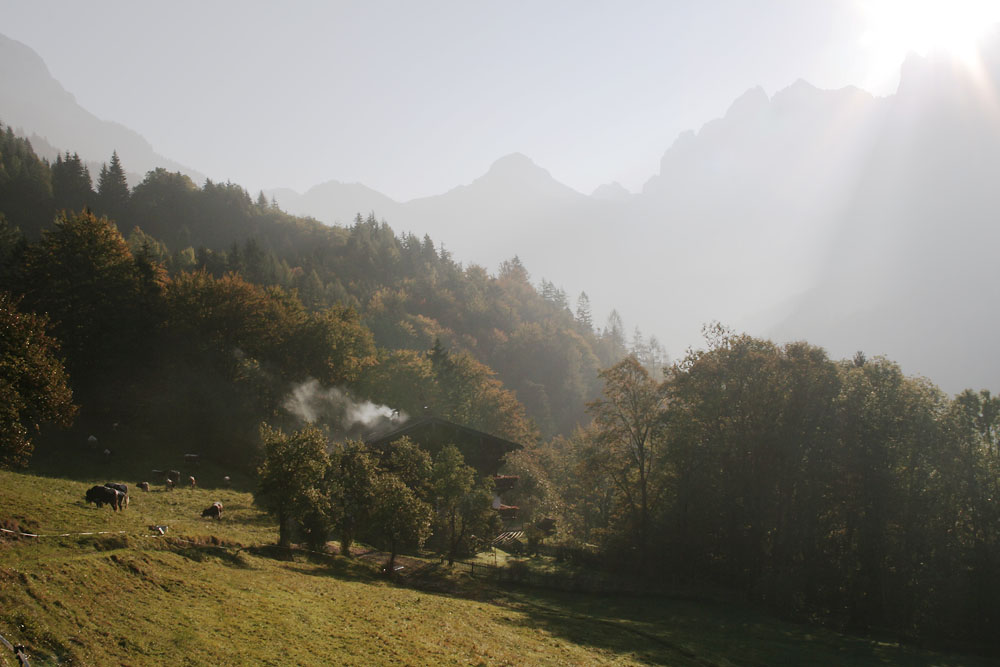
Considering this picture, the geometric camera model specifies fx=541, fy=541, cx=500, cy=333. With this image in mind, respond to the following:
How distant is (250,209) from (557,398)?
297 feet

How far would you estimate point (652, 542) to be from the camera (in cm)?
3841

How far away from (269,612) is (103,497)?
12.4 m

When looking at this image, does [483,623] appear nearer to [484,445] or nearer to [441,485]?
[441,485]

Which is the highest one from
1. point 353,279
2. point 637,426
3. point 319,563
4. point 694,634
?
Result: point 353,279

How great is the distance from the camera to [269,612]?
1664 centimetres

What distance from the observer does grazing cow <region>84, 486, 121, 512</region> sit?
23406 mm

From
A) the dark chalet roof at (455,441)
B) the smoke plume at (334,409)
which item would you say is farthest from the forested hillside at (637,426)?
the dark chalet roof at (455,441)

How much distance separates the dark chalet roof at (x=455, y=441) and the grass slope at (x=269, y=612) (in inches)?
558

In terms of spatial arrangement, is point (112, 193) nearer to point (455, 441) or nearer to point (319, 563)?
point (455, 441)

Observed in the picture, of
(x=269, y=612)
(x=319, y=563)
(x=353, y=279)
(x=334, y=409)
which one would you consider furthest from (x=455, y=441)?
(x=353, y=279)

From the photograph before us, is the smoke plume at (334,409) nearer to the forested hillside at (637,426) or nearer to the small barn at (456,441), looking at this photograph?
the forested hillside at (637,426)

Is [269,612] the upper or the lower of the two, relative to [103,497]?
lower

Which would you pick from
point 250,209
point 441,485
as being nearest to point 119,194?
point 250,209

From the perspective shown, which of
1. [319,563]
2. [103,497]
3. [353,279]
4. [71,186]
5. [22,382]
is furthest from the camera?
[353,279]
